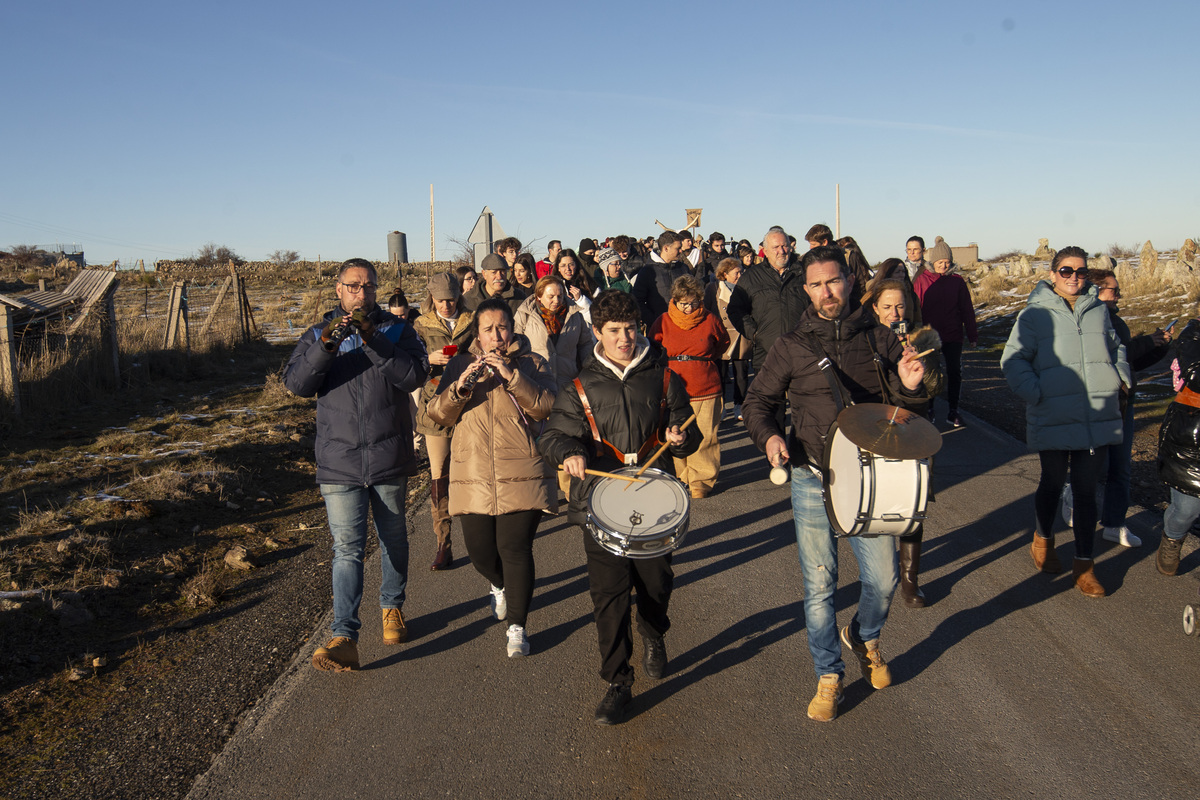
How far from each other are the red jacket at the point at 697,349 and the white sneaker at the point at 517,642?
3398 mm

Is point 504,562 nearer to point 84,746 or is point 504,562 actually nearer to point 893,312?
point 84,746

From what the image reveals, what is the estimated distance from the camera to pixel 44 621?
5.17 m

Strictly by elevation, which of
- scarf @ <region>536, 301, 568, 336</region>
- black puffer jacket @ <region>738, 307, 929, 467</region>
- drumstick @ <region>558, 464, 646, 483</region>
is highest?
scarf @ <region>536, 301, 568, 336</region>

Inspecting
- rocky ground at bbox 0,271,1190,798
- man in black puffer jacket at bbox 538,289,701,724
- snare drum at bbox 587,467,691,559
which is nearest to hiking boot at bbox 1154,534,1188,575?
rocky ground at bbox 0,271,1190,798

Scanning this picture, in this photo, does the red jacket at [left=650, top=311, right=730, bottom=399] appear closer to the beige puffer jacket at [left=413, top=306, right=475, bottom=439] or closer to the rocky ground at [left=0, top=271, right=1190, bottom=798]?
the beige puffer jacket at [left=413, top=306, right=475, bottom=439]

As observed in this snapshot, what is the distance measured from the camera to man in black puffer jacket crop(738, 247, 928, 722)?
12.9 feet

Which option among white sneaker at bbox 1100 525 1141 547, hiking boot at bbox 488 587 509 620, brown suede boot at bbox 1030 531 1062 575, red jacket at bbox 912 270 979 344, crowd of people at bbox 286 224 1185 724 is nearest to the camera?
crowd of people at bbox 286 224 1185 724

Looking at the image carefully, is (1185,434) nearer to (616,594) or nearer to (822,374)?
(822,374)

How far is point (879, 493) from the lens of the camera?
3.61 meters

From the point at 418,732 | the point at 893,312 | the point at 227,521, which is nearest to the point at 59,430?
the point at 227,521

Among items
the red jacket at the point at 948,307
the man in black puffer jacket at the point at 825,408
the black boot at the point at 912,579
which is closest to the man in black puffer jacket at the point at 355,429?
the man in black puffer jacket at the point at 825,408

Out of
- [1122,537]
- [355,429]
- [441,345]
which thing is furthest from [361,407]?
[1122,537]

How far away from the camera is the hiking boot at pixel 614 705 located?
3928 mm

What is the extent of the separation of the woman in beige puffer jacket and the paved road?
510 mm
